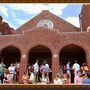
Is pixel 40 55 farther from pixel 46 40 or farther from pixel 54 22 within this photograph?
pixel 54 22

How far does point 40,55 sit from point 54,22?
7984 mm

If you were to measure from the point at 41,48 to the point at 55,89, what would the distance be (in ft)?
52.1

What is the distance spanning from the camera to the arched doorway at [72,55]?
2748 centimetres

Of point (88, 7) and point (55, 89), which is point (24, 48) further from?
point (55, 89)

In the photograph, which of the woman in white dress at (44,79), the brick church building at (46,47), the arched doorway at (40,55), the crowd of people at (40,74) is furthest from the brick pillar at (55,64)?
the woman in white dress at (44,79)

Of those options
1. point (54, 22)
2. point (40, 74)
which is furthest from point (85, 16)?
point (40, 74)

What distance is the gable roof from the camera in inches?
1365

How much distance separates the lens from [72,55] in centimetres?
2795

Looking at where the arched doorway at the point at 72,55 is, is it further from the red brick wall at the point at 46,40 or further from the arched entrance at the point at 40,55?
the arched entrance at the point at 40,55

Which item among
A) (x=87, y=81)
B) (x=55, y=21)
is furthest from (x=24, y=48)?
(x=87, y=81)

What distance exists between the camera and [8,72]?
2089 cm

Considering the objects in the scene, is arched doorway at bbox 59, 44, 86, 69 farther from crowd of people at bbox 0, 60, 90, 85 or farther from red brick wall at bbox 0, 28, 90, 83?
crowd of people at bbox 0, 60, 90, 85

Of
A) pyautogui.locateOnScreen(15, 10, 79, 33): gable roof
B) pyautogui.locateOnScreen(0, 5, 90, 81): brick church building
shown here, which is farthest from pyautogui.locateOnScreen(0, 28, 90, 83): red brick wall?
pyautogui.locateOnScreen(15, 10, 79, 33): gable roof

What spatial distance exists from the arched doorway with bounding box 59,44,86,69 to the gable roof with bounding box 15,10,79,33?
6.67 m
